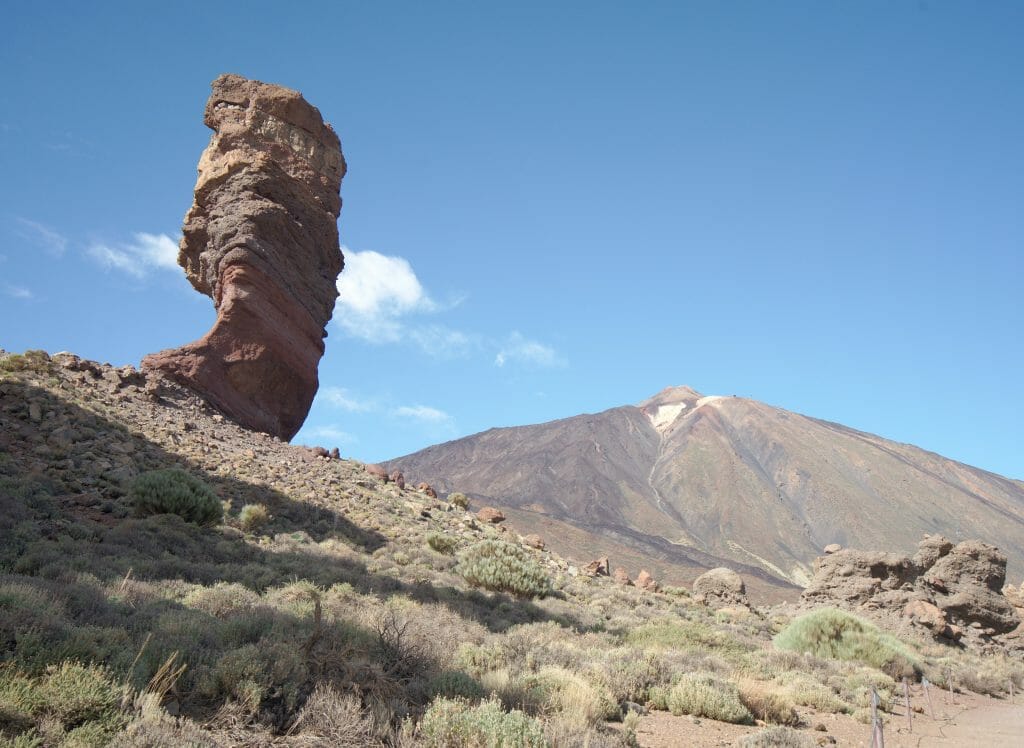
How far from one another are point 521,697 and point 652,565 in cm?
5839

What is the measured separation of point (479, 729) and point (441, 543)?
13551 mm

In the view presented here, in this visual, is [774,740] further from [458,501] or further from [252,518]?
[458,501]

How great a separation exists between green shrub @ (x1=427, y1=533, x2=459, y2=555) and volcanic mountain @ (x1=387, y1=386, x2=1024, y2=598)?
47320 mm

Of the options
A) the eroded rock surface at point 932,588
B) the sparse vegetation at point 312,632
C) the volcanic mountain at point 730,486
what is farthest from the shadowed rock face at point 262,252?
the volcanic mountain at point 730,486

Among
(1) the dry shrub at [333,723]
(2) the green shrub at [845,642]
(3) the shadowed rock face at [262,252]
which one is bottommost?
(1) the dry shrub at [333,723]

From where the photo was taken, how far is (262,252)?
23.3 meters

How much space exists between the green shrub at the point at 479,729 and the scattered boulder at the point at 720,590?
20.7 meters

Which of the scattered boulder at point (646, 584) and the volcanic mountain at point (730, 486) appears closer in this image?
the scattered boulder at point (646, 584)

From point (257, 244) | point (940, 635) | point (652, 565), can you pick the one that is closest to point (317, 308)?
point (257, 244)

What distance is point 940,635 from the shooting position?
19.6 metres

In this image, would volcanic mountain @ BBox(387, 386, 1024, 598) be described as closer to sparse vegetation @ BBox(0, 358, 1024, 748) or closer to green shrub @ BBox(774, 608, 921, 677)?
sparse vegetation @ BBox(0, 358, 1024, 748)

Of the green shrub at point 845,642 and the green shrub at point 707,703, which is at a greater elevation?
the green shrub at point 845,642

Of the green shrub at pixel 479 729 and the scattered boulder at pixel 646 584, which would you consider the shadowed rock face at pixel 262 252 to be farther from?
the green shrub at pixel 479 729

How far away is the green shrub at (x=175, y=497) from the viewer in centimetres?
1345
